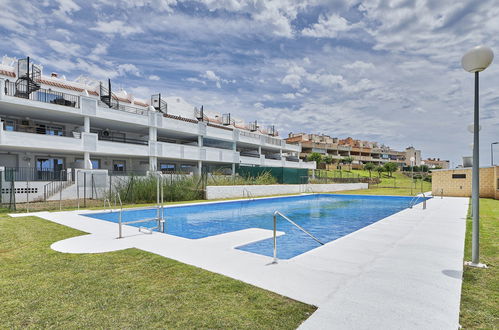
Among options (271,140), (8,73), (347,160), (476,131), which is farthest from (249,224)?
(347,160)

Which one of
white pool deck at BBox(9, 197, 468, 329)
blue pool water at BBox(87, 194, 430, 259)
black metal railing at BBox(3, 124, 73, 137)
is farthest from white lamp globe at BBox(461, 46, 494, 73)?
black metal railing at BBox(3, 124, 73, 137)

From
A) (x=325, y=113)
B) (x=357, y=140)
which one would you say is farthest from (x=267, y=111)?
(x=357, y=140)

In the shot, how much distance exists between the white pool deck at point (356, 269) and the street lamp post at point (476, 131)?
48 centimetres

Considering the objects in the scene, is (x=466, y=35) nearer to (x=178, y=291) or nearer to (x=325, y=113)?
(x=178, y=291)

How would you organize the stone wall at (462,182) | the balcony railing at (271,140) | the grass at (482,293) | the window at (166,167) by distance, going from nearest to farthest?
the grass at (482,293) → the stone wall at (462,182) → the window at (166,167) → the balcony railing at (271,140)

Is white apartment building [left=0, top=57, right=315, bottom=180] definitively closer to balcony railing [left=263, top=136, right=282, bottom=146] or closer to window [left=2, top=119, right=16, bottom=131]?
window [left=2, top=119, right=16, bottom=131]

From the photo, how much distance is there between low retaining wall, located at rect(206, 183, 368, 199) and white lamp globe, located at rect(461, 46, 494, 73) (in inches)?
696

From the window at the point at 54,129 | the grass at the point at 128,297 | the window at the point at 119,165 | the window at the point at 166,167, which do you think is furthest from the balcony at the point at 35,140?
the grass at the point at 128,297

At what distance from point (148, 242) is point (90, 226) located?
3702mm

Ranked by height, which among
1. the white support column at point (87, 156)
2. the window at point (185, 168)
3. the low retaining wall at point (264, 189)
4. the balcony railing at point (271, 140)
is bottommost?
the low retaining wall at point (264, 189)

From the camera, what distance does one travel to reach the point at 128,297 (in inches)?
146

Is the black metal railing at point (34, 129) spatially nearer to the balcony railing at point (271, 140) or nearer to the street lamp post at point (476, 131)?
the balcony railing at point (271, 140)

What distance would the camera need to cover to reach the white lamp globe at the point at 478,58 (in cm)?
457

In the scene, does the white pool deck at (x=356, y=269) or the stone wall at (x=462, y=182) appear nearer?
the white pool deck at (x=356, y=269)
